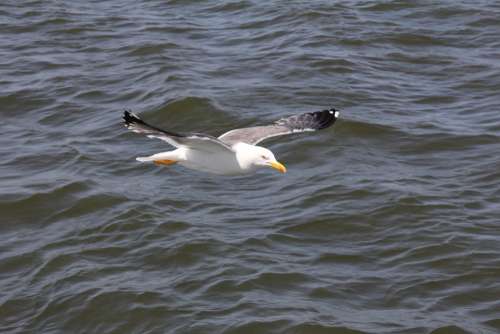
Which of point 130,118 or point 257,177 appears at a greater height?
point 130,118

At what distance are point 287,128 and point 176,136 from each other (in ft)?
7.37

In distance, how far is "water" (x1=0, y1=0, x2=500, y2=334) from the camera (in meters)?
9.97

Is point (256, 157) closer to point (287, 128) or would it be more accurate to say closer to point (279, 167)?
point (279, 167)

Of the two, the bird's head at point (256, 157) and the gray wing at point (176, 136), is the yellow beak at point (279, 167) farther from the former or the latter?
the gray wing at point (176, 136)

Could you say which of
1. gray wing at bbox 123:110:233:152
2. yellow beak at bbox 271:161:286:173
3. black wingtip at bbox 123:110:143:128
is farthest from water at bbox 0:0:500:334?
black wingtip at bbox 123:110:143:128

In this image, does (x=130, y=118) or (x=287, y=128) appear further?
(x=287, y=128)

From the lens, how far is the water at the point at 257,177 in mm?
9969

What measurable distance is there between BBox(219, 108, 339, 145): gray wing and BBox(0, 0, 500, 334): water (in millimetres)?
1156

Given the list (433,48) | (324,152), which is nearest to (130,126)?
(324,152)

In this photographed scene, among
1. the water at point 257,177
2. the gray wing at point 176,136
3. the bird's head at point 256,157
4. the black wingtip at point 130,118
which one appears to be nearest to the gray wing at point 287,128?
the bird's head at point 256,157

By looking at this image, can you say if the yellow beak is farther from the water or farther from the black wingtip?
the black wingtip

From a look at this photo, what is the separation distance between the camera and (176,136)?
8.54 meters

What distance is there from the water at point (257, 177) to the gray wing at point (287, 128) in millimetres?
1156

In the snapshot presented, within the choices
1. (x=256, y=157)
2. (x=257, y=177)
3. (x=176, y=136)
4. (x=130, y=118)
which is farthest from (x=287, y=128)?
(x=130, y=118)
